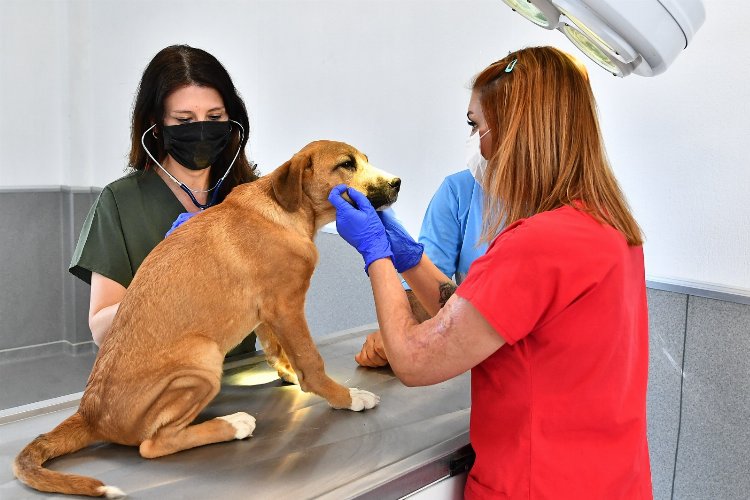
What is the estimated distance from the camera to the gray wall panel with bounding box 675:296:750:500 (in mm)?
1888

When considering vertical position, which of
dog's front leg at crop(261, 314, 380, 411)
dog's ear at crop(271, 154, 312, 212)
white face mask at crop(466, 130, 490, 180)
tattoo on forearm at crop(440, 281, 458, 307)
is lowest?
dog's front leg at crop(261, 314, 380, 411)

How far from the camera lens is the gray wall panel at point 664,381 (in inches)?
80.7

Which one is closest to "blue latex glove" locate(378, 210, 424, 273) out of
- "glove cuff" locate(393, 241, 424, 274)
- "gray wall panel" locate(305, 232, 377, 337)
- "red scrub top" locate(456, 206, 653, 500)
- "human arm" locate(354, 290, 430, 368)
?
"glove cuff" locate(393, 241, 424, 274)

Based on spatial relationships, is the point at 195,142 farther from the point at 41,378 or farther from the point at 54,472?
the point at 41,378

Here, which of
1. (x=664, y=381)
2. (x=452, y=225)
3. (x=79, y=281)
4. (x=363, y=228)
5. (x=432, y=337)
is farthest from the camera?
(x=79, y=281)

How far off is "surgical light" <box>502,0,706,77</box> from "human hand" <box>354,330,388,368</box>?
0.87 metres

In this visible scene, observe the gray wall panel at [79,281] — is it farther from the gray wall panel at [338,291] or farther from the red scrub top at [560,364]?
the red scrub top at [560,364]

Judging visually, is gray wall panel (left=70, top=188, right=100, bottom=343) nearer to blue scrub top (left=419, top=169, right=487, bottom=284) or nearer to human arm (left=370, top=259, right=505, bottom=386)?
blue scrub top (left=419, top=169, right=487, bottom=284)

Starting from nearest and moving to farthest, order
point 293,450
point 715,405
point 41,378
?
point 293,450
point 715,405
point 41,378

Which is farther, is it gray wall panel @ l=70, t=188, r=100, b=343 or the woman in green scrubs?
gray wall panel @ l=70, t=188, r=100, b=343

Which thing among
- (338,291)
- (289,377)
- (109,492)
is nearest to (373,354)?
(289,377)

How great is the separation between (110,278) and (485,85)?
3.33 ft

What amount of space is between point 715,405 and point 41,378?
13.0ft

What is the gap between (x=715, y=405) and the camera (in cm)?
195
